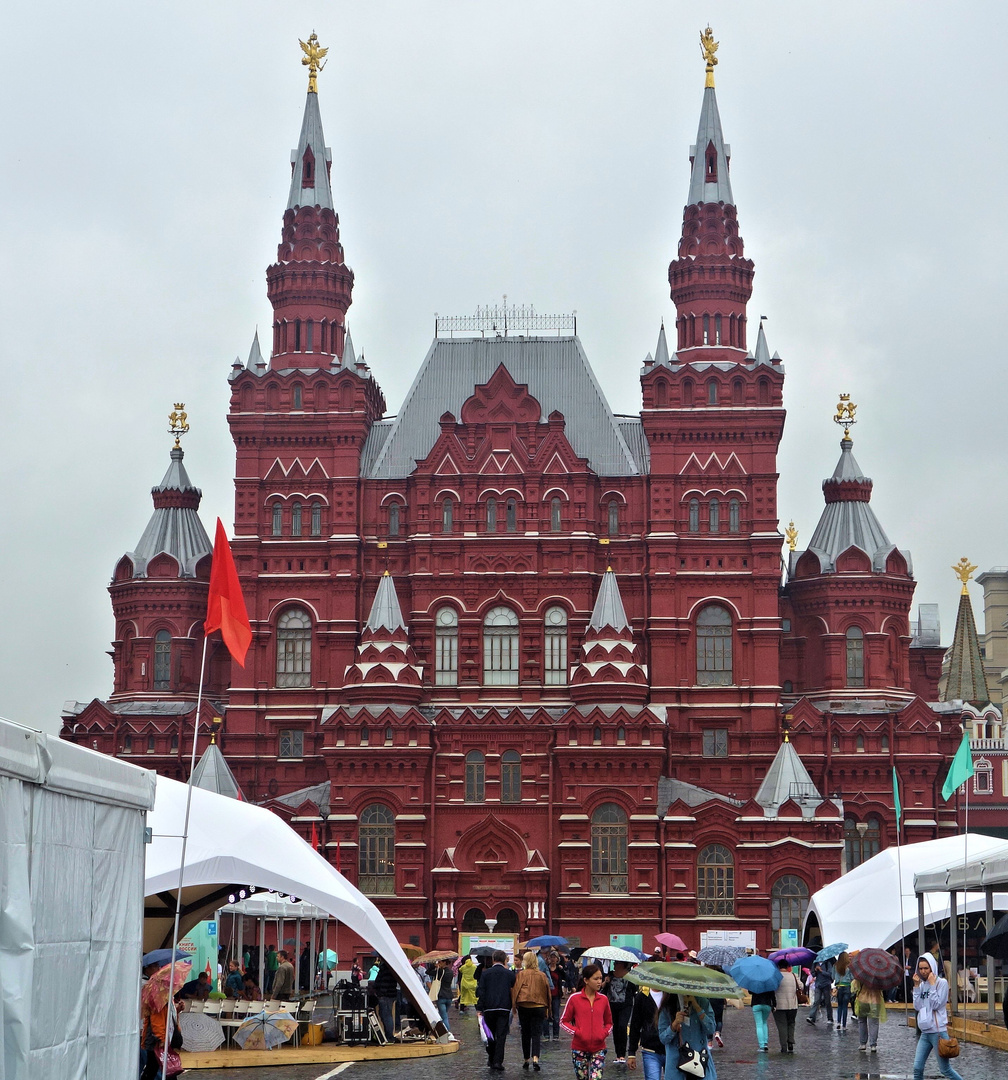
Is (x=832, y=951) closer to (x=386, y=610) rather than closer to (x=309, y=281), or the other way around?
(x=386, y=610)

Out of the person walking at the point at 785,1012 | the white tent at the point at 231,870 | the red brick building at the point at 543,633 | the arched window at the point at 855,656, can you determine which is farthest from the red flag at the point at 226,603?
the arched window at the point at 855,656

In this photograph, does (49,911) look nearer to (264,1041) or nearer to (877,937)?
(264,1041)

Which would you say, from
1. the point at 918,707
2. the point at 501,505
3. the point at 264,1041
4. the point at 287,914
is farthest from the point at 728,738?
the point at 264,1041

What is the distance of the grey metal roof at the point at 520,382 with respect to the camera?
2719 inches

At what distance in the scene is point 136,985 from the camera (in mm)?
16812

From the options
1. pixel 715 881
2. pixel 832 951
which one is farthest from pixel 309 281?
pixel 832 951

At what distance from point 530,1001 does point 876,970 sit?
6.62 metres

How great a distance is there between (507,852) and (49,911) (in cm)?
4903

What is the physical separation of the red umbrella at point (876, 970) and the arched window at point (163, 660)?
147 feet

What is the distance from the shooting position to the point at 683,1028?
1988cm

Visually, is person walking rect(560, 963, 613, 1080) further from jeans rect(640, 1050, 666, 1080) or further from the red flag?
the red flag

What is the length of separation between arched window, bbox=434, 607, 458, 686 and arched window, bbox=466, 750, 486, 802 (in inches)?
137

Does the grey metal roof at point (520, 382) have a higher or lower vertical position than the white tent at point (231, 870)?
higher

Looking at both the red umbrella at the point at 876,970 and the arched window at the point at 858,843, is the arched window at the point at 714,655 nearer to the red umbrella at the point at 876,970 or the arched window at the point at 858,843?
the arched window at the point at 858,843
